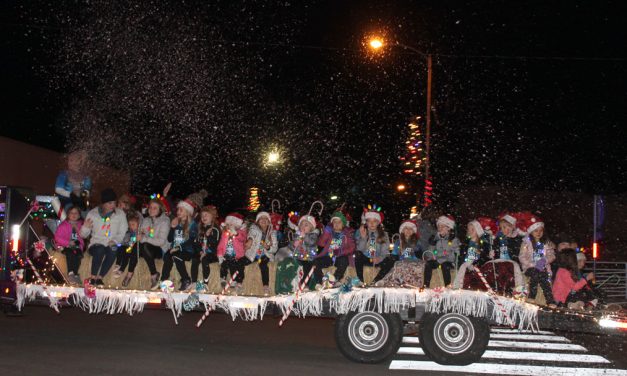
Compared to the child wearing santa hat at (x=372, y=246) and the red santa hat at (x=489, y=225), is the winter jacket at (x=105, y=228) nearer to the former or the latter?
the child wearing santa hat at (x=372, y=246)

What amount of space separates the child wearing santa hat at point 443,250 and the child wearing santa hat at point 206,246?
286 cm

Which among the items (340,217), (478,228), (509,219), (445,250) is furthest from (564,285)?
(340,217)

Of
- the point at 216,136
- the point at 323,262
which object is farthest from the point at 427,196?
the point at 216,136

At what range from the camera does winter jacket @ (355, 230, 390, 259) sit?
9898 millimetres

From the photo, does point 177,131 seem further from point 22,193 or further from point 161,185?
point 22,193

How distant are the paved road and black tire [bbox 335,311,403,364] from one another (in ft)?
0.52

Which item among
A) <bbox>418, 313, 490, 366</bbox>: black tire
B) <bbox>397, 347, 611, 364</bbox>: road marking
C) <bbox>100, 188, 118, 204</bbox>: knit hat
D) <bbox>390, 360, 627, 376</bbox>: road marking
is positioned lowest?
<bbox>390, 360, 627, 376</bbox>: road marking

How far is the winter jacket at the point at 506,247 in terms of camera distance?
8914 millimetres

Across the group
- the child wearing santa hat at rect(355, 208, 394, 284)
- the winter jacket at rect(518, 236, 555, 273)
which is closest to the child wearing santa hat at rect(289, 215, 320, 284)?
the child wearing santa hat at rect(355, 208, 394, 284)

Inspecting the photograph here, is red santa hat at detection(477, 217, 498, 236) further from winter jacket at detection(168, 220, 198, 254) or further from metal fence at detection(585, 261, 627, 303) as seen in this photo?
metal fence at detection(585, 261, 627, 303)

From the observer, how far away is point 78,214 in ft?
33.8

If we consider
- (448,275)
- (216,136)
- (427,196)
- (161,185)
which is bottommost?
(448,275)

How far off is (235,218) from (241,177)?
94.5 ft

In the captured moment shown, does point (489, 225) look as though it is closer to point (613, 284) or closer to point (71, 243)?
point (71, 243)
